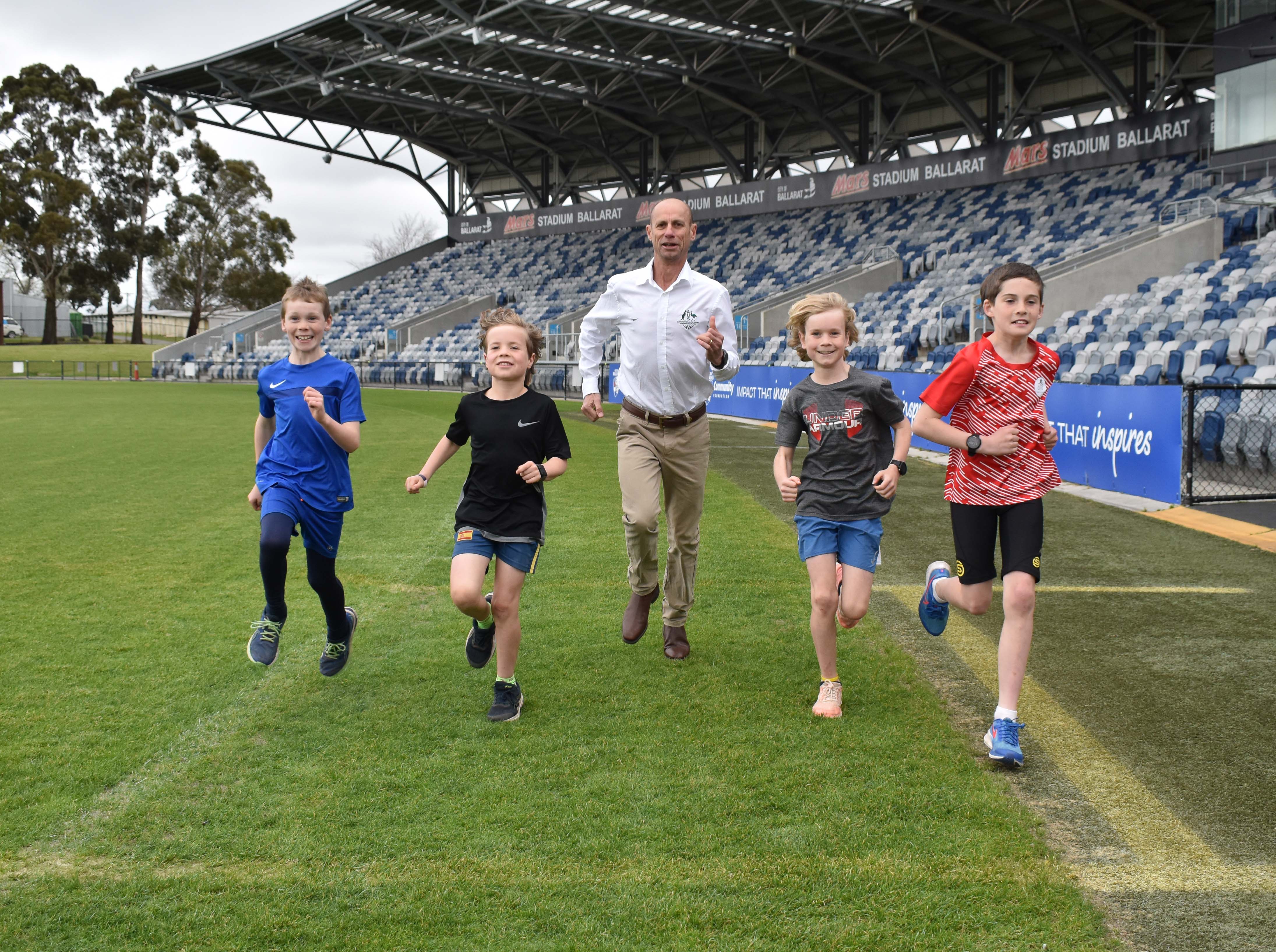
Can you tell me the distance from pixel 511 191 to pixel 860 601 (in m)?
60.6

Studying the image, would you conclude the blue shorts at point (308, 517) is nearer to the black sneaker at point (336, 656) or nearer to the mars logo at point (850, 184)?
the black sneaker at point (336, 656)

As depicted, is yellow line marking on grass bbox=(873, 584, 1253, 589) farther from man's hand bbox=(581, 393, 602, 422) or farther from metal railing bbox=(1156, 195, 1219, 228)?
metal railing bbox=(1156, 195, 1219, 228)

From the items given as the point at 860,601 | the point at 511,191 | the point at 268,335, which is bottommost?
the point at 860,601

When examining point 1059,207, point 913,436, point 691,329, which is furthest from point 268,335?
point 691,329

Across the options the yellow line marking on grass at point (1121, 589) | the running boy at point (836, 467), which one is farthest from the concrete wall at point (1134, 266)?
the running boy at point (836, 467)

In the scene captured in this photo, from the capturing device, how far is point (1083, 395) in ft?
41.9

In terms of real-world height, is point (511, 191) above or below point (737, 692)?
above

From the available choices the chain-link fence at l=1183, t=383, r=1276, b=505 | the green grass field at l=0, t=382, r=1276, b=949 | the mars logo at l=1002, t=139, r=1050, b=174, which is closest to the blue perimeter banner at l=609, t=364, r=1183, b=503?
the chain-link fence at l=1183, t=383, r=1276, b=505

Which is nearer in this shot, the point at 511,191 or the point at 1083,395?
the point at 1083,395

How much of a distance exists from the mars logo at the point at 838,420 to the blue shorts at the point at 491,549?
1325 mm

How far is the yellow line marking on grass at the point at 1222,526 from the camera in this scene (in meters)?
8.98

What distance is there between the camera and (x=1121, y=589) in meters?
7.32

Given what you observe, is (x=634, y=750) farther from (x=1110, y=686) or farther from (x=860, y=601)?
(x=1110, y=686)

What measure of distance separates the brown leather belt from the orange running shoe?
152 cm
